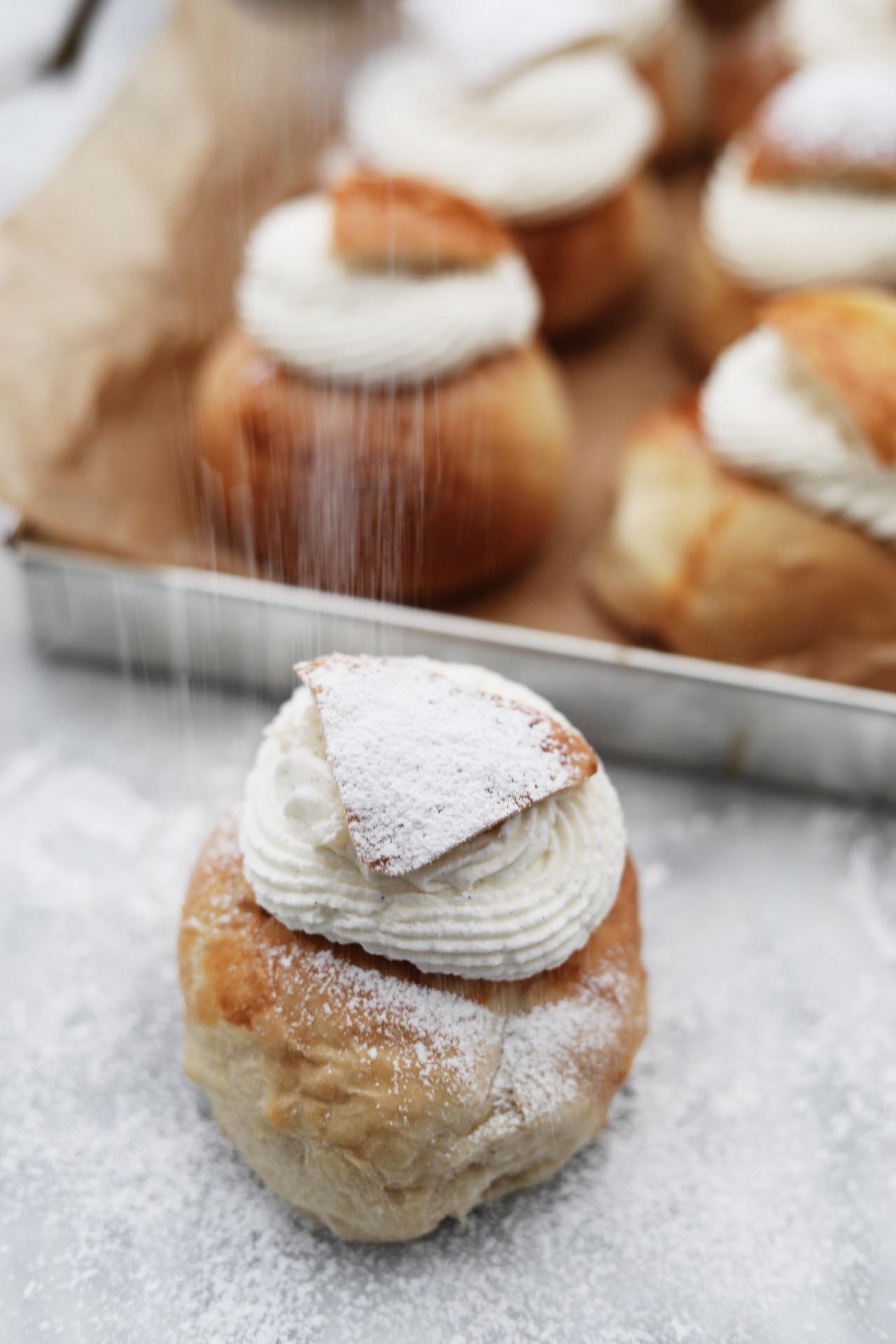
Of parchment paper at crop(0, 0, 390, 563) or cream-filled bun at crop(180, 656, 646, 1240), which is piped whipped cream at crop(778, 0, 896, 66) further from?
cream-filled bun at crop(180, 656, 646, 1240)

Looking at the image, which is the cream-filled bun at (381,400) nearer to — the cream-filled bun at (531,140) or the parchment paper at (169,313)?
the parchment paper at (169,313)

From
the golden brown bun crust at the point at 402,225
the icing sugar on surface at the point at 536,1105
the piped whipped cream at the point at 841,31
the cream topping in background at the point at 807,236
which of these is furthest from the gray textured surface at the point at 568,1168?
the piped whipped cream at the point at 841,31

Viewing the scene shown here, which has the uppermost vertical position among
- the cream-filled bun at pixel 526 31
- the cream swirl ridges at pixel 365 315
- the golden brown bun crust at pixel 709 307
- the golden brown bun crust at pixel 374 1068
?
the cream-filled bun at pixel 526 31

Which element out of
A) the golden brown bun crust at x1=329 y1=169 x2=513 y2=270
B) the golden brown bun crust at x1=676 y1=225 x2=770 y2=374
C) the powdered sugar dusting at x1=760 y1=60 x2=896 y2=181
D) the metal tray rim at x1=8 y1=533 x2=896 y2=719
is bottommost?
the metal tray rim at x1=8 y1=533 x2=896 y2=719

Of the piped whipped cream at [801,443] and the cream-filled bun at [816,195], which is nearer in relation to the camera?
the piped whipped cream at [801,443]

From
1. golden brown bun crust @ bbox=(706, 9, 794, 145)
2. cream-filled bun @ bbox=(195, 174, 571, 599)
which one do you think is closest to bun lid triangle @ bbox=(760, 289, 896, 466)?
cream-filled bun @ bbox=(195, 174, 571, 599)

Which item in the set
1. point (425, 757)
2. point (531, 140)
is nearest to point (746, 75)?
point (531, 140)
